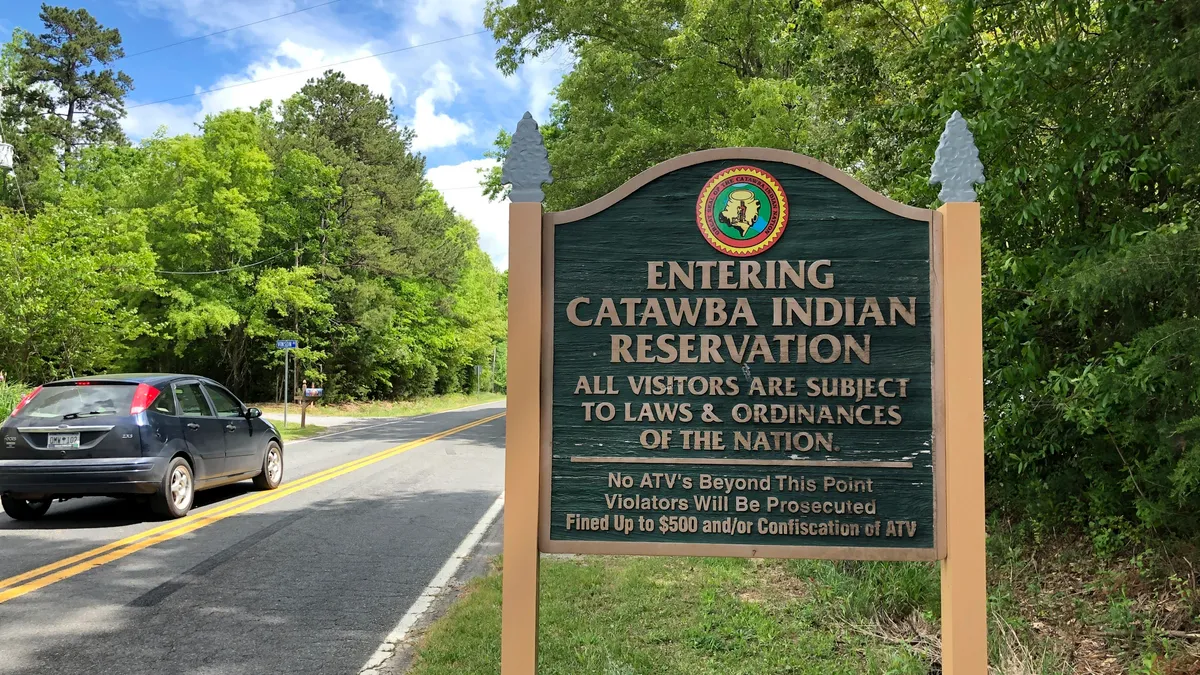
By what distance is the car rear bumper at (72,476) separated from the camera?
7820mm

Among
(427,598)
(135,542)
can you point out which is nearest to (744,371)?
(427,598)

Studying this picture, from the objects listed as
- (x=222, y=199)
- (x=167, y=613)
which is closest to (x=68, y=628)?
(x=167, y=613)

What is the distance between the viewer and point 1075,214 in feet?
16.2

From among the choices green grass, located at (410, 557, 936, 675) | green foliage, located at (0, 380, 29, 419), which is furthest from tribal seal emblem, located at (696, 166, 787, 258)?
green foliage, located at (0, 380, 29, 419)

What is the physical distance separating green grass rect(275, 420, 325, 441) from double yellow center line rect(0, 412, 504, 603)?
28.4ft

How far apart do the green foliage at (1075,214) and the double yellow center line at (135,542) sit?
7.06 m

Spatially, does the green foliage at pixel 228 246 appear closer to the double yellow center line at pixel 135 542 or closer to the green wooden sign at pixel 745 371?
the double yellow center line at pixel 135 542

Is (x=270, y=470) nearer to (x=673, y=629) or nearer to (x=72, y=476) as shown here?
(x=72, y=476)

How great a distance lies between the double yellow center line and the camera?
5.95m

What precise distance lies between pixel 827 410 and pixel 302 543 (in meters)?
6.10

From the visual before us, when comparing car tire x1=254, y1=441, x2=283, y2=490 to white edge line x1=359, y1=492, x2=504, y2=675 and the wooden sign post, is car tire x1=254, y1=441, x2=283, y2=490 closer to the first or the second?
white edge line x1=359, y1=492, x2=504, y2=675

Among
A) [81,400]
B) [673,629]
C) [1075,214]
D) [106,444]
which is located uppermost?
[1075,214]

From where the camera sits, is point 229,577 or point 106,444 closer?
point 229,577

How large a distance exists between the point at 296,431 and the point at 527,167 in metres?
21.1
